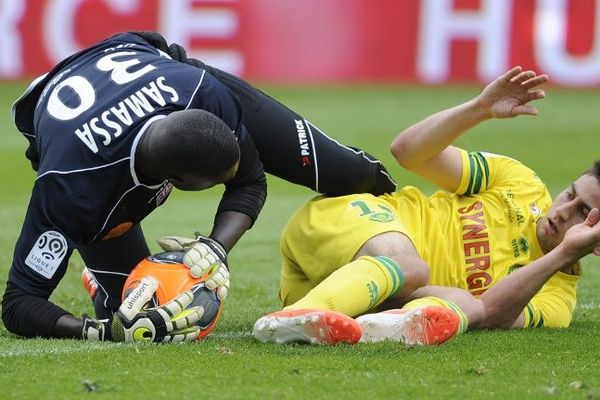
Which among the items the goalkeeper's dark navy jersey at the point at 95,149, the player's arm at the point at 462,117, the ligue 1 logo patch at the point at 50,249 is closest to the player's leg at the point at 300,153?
the player's arm at the point at 462,117

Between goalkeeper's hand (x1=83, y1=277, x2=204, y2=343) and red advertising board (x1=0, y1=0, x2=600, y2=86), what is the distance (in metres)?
13.1

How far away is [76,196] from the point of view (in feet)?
16.2

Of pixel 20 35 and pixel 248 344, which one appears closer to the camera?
pixel 248 344

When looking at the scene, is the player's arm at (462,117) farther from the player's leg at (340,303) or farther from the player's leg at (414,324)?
the player's leg at (414,324)

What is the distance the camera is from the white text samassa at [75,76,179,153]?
498 centimetres

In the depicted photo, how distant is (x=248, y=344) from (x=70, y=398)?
3.68 feet

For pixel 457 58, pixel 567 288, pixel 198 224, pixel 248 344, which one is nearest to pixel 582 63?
pixel 457 58

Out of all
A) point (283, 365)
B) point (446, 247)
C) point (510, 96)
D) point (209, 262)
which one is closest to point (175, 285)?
point (209, 262)

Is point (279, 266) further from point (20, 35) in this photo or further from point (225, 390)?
point (20, 35)

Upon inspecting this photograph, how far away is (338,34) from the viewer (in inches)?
733

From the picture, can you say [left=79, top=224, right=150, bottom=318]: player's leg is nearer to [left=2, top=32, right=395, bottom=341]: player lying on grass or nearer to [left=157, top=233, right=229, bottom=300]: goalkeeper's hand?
[left=2, top=32, right=395, bottom=341]: player lying on grass

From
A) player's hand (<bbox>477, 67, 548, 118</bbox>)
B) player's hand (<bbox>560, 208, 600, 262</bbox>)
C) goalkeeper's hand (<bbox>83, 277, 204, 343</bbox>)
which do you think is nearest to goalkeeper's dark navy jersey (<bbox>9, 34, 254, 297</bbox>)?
goalkeeper's hand (<bbox>83, 277, 204, 343</bbox>)

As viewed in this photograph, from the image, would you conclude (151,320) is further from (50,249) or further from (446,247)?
(446,247)

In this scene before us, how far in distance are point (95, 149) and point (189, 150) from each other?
0.45 meters
